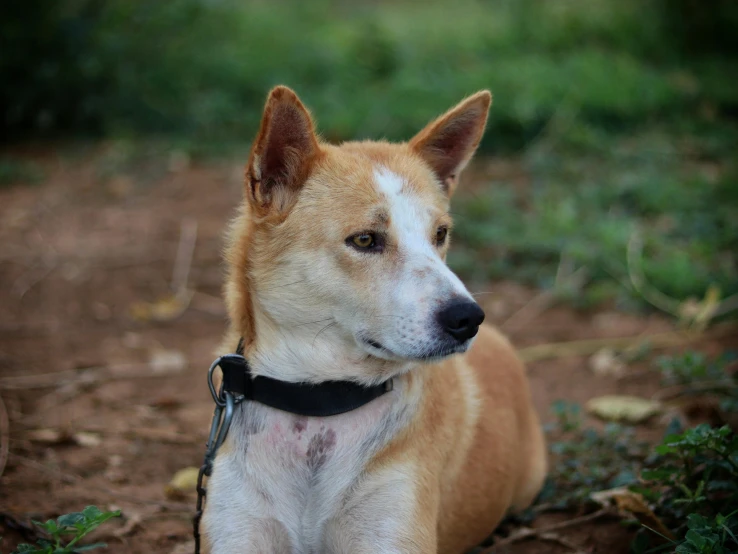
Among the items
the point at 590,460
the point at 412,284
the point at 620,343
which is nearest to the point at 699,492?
the point at 590,460

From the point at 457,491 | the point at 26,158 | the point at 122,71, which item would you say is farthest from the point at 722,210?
the point at 26,158

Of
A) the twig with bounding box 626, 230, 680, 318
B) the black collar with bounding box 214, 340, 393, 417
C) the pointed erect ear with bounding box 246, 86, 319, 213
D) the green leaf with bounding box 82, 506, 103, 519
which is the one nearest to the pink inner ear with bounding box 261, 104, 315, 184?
the pointed erect ear with bounding box 246, 86, 319, 213

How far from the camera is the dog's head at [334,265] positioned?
2.67 m

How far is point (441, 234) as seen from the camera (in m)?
3.10

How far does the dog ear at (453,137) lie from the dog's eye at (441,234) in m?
0.33

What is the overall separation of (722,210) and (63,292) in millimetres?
5364

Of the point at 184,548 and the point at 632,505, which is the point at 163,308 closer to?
the point at 184,548

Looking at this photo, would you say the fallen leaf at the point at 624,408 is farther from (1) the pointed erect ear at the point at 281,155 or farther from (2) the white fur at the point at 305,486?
(1) the pointed erect ear at the point at 281,155

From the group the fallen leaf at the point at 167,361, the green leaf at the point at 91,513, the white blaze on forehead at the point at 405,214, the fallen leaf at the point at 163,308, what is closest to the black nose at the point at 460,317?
the white blaze on forehead at the point at 405,214

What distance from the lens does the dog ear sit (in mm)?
3187

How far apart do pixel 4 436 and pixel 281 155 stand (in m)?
2.22

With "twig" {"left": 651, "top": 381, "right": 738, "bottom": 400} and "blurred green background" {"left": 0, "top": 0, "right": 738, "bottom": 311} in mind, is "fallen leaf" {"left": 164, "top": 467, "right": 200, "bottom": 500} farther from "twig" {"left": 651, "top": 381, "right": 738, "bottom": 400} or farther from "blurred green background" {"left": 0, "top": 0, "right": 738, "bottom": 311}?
"blurred green background" {"left": 0, "top": 0, "right": 738, "bottom": 311}

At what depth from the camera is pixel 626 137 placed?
8.58 m

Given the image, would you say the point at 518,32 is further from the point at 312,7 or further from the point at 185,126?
the point at 185,126
